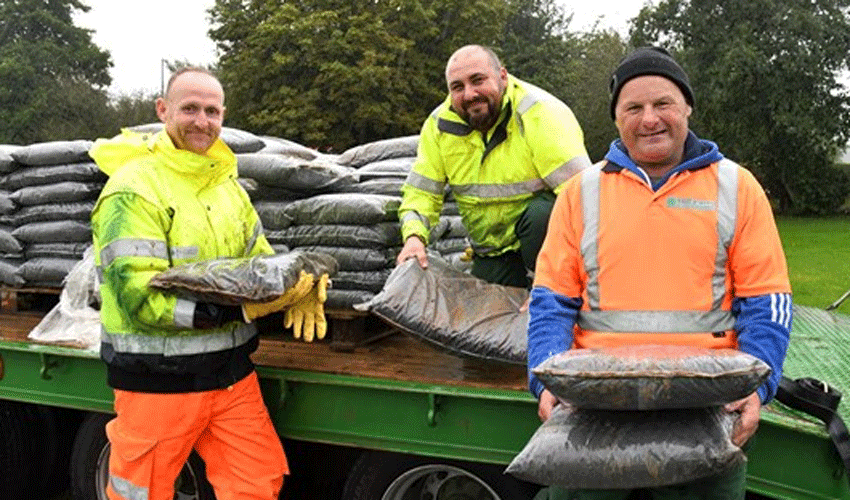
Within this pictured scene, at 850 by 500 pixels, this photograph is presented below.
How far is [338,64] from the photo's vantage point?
93.1ft

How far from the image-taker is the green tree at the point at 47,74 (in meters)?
34.8

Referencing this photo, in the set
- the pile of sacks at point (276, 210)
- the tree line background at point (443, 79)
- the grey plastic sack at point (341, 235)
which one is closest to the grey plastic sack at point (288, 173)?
the pile of sacks at point (276, 210)

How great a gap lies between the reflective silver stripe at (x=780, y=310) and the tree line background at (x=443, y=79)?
1039 inches

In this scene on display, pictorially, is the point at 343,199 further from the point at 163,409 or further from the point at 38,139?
the point at 38,139

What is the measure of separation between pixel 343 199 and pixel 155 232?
127 cm

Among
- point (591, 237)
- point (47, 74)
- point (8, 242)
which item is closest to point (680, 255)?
point (591, 237)

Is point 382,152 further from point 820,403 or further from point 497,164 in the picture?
point 820,403

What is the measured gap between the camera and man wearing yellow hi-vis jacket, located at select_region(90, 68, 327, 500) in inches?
118

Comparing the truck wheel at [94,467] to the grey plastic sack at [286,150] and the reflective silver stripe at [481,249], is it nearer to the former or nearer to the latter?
the reflective silver stripe at [481,249]

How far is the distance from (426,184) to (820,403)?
74.2 inches

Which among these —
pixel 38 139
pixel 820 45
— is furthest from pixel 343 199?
pixel 38 139

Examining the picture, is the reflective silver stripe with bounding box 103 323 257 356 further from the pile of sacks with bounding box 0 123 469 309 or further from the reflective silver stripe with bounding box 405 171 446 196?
the reflective silver stripe with bounding box 405 171 446 196

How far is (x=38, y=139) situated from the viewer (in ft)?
115

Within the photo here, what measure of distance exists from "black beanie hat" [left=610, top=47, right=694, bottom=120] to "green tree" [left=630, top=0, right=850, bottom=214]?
2594 cm
